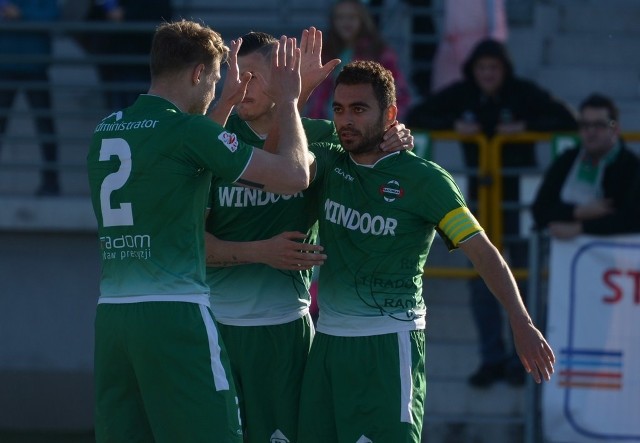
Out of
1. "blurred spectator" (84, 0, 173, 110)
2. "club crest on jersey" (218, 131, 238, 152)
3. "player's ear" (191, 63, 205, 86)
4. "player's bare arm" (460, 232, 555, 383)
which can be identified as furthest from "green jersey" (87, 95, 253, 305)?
"blurred spectator" (84, 0, 173, 110)

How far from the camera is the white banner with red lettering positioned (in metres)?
7.84

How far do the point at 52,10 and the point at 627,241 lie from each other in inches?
202

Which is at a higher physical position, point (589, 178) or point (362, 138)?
point (362, 138)

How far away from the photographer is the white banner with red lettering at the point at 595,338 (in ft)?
25.7

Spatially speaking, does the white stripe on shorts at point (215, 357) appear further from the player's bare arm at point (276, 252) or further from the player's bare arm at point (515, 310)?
the player's bare arm at point (515, 310)

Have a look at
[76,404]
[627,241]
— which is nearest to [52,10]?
[76,404]

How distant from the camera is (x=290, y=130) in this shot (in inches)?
191

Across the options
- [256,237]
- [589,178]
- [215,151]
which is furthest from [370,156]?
[589,178]

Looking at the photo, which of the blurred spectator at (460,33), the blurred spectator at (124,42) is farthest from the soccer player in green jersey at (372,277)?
the blurred spectator at (124,42)

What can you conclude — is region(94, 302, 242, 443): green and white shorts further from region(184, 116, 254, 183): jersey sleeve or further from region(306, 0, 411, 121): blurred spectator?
region(306, 0, 411, 121): blurred spectator

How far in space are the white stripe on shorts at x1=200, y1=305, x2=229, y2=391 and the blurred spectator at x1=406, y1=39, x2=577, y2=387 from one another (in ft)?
13.6

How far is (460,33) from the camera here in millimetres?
9555

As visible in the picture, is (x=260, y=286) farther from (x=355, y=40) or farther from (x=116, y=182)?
(x=355, y=40)

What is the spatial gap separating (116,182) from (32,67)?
572cm
